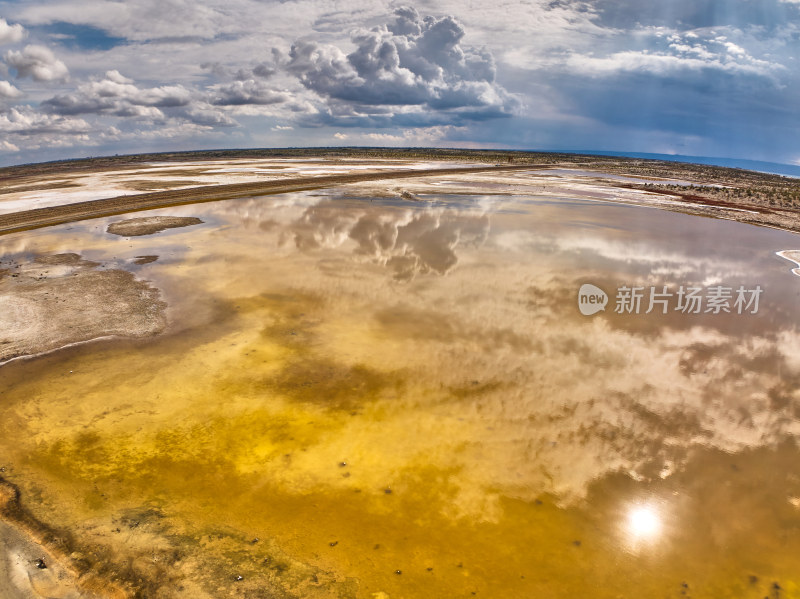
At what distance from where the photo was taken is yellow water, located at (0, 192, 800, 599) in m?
5.62

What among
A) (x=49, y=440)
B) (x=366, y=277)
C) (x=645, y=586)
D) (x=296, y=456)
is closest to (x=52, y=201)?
(x=366, y=277)

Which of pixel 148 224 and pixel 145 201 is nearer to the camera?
pixel 148 224

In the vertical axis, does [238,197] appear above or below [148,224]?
above

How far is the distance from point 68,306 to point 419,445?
11.3 meters

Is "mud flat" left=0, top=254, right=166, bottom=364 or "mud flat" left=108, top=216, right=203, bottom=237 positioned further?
"mud flat" left=108, top=216, right=203, bottom=237

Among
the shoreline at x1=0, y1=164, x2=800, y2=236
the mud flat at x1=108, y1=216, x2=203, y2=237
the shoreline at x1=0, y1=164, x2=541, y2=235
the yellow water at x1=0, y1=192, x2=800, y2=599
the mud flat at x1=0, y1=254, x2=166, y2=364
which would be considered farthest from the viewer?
the shoreline at x1=0, y1=164, x2=800, y2=236

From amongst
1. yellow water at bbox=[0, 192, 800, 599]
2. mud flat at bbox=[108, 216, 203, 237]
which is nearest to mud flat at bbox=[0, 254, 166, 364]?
yellow water at bbox=[0, 192, 800, 599]

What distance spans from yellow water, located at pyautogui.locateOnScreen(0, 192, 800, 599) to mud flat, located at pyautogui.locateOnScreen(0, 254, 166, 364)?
78 cm

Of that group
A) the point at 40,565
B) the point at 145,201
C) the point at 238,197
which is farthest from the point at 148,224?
the point at 40,565

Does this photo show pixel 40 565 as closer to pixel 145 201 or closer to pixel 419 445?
pixel 419 445

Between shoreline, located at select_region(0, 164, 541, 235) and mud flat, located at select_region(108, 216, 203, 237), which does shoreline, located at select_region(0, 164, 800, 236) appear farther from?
mud flat, located at select_region(108, 216, 203, 237)

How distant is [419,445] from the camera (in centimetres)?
766

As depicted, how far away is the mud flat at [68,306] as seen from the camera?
36.9 feet

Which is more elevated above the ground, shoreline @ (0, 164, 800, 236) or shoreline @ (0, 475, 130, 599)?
shoreline @ (0, 164, 800, 236)
